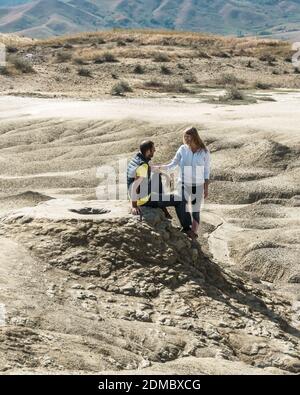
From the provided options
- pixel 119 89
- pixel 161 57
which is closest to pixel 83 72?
pixel 119 89

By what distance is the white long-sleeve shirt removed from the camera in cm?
841

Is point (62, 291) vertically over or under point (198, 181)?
under

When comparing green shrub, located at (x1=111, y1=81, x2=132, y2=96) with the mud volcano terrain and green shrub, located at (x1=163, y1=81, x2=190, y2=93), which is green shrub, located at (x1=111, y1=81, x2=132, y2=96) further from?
the mud volcano terrain

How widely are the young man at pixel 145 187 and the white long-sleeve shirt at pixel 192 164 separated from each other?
27 centimetres

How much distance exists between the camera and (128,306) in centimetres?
741

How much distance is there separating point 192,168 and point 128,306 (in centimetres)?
192

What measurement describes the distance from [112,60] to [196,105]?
49.0 feet

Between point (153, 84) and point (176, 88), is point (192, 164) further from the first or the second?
point (153, 84)

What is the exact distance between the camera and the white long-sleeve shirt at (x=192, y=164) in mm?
8406

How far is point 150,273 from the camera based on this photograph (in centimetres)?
794

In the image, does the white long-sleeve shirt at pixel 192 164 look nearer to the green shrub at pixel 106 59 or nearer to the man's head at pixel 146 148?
the man's head at pixel 146 148

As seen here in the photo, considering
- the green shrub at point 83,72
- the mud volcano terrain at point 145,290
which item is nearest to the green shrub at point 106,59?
the green shrub at point 83,72
